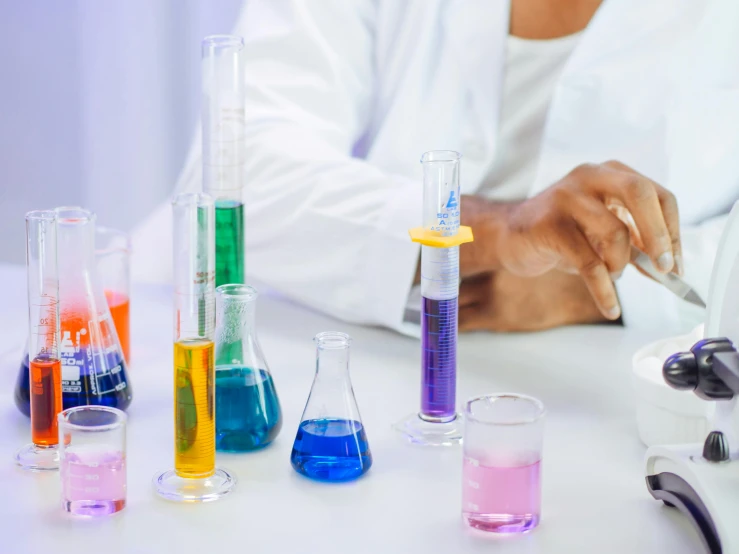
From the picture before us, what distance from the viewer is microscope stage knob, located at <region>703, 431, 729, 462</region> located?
2.70 ft

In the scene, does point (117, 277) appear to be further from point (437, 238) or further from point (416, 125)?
point (416, 125)

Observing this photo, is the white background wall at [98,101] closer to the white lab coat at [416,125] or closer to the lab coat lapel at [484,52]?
the white lab coat at [416,125]

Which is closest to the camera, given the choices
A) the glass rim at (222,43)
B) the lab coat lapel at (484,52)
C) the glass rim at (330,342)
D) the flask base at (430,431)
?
the glass rim at (330,342)

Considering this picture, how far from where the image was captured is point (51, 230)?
0.94m

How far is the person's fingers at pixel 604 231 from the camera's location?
1.13m

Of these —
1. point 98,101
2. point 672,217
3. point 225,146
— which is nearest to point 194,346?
point 225,146

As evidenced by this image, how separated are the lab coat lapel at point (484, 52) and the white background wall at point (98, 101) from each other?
870 millimetres

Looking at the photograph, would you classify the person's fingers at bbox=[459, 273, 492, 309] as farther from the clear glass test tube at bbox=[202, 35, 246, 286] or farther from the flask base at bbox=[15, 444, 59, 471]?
the flask base at bbox=[15, 444, 59, 471]

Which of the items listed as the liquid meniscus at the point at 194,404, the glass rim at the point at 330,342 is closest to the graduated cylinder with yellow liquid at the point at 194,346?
the liquid meniscus at the point at 194,404

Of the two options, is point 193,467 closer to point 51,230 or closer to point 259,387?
point 259,387

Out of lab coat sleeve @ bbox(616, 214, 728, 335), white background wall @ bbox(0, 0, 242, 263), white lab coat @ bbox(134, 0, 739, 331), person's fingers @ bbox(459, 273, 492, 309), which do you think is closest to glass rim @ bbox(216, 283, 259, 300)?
white lab coat @ bbox(134, 0, 739, 331)

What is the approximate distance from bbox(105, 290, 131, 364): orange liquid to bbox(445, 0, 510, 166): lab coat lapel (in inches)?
25.8

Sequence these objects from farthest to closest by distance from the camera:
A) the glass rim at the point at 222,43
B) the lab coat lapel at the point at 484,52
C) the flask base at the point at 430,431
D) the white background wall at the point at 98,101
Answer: the white background wall at the point at 98,101 < the lab coat lapel at the point at 484,52 < the glass rim at the point at 222,43 < the flask base at the point at 430,431

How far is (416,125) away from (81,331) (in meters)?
0.79
